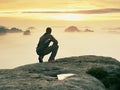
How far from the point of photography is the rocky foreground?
2772 cm

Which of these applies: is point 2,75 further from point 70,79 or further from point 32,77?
point 70,79

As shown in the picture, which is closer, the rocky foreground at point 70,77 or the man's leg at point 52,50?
the rocky foreground at point 70,77

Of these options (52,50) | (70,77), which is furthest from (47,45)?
(70,77)

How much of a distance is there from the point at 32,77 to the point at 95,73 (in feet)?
23.7

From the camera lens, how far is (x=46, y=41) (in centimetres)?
4069

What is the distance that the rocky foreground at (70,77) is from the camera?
27719 millimetres

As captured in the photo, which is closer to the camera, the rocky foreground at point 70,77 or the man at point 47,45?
the rocky foreground at point 70,77

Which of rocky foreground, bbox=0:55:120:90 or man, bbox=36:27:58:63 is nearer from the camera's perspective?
rocky foreground, bbox=0:55:120:90

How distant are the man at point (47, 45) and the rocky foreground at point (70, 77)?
104 centimetres

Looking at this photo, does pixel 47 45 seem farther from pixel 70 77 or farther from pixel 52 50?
pixel 70 77

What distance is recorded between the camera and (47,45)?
40938mm

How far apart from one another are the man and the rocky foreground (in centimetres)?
104

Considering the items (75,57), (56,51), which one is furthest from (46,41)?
(75,57)

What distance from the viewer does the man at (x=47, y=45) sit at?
40344 mm
